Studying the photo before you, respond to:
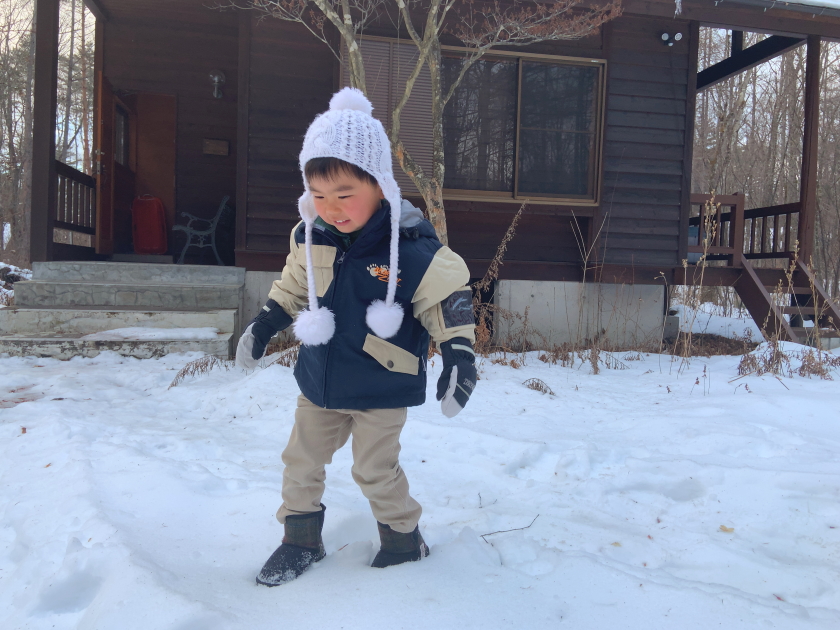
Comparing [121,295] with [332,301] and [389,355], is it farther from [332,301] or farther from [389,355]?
[389,355]

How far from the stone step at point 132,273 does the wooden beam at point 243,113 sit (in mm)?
517

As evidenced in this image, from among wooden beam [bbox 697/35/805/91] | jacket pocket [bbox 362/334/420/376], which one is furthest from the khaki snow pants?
wooden beam [bbox 697/35/805/91]

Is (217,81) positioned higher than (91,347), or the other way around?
(217,81)

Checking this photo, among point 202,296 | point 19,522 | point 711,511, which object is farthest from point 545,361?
point 19,522

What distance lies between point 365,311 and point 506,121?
17.6 feet

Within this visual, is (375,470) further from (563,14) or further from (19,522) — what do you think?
(563,14)

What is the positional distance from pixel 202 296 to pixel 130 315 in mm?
712

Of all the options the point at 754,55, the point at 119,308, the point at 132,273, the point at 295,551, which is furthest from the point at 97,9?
the point at 754,55

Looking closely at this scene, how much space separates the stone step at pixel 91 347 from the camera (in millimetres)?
4691

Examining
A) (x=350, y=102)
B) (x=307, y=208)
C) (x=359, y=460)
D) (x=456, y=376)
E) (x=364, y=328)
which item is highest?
(x=350, y=102)

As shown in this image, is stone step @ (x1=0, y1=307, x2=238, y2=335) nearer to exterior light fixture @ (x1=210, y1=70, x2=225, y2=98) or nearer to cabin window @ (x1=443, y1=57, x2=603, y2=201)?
cabin window @ (x1=443, y1=57, x2=603, y2=201)

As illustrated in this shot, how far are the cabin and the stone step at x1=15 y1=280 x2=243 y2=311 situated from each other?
0.13 m

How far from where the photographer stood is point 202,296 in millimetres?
5727

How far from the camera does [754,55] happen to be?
7.44 meters
